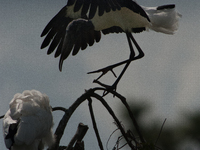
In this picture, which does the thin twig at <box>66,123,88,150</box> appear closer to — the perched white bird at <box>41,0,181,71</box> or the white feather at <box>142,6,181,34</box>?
the perched white bird at <box>41,0,181,71</box>

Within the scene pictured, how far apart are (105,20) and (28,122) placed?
1.59 metres

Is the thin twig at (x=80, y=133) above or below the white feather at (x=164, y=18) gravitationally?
below

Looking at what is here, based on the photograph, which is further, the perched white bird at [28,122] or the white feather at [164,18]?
the white feather at [164,18]

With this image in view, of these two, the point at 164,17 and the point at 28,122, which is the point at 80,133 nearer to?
the point at 28,122

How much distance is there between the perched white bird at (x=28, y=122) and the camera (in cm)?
311

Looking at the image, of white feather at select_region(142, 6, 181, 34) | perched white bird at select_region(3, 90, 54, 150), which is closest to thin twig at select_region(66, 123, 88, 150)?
perched white bird at select_region(3, 90, 54, 150)

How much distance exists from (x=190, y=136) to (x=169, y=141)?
38cm

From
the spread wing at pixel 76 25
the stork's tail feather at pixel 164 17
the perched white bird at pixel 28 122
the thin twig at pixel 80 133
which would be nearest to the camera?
the thin twig at pixel 80 133

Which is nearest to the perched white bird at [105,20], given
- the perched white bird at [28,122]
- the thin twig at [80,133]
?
the perched white bird at [28,122]

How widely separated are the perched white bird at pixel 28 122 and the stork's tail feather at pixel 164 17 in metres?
1.74

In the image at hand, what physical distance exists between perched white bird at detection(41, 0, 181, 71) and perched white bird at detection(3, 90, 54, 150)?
21.5 inches

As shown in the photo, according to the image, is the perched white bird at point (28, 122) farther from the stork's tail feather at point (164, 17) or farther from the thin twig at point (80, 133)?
the stork's tail feather at point (164, 17)

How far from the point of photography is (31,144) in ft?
10.6

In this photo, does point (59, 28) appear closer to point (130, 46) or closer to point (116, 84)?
point (130, 46)
